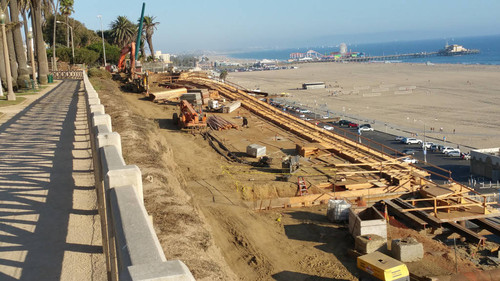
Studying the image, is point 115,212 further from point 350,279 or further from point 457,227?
point 457,227

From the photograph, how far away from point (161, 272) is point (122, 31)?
108 metres

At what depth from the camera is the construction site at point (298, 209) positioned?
1379 cm

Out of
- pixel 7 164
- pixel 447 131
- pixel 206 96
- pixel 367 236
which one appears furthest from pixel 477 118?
pixel 7 164

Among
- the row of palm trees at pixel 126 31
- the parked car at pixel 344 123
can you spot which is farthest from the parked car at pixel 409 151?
the row of palm trees at pixel 126 31

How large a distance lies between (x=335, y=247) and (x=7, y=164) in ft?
37.1

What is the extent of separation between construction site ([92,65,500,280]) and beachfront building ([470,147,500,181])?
11.4 metres

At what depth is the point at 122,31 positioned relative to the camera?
104 m

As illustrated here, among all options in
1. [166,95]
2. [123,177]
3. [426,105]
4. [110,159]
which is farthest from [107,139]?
[426,105]

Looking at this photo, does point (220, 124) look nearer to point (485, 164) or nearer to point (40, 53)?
point (485, 164)

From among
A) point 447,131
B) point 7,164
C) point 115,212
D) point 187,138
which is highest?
point 115,212

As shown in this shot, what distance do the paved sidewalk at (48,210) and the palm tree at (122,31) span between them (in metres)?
92.9

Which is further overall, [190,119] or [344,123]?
[344,123]

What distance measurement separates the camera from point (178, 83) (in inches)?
2264

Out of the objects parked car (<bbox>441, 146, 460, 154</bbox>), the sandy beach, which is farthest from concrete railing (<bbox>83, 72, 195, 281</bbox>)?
the sandy beach
